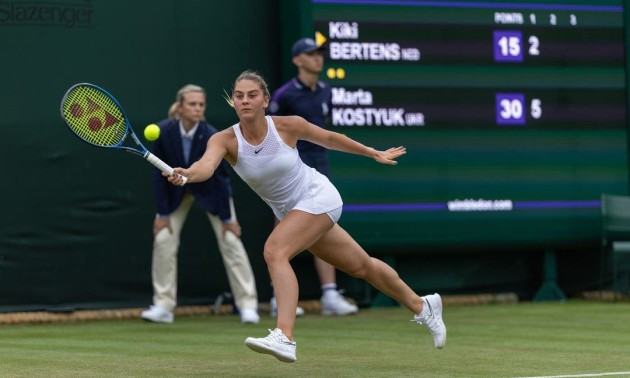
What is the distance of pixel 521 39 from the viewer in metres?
12.2

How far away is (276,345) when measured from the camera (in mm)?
6602

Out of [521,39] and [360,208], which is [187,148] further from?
[521,39]

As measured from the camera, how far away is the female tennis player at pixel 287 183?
699cm

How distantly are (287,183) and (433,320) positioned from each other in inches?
47.7

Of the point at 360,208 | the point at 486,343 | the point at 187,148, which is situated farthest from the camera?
the point at 360,208

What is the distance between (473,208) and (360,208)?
1.13 m

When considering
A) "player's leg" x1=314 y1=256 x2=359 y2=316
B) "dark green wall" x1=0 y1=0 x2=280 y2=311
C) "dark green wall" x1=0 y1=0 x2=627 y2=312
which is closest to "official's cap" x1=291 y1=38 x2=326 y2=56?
"dark green wall" x1=0 y1=0 x2=627 y2=312

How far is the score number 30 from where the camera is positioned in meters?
12.1

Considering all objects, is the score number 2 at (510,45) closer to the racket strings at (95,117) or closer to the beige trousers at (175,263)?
the beige trousers at (175,263)

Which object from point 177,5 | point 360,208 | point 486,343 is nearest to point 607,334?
point 486,343

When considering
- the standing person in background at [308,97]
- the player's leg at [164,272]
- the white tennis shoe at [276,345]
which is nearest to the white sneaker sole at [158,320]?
the player's leg at [164,272]

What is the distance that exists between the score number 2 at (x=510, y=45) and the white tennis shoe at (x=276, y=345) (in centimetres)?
602

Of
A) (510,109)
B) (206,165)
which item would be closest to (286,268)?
(206,165)

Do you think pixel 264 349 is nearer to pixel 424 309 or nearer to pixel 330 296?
pixel 424 309
